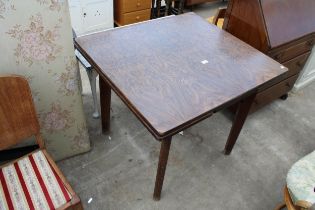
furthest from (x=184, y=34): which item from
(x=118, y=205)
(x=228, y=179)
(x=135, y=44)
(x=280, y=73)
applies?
(x=118, y=205)

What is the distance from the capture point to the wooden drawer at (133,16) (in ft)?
10.3

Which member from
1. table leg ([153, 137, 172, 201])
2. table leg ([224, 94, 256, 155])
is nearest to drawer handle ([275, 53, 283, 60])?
table leg ([224, 94, 256, 155])

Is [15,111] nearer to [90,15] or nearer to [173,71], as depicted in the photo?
[173,71]

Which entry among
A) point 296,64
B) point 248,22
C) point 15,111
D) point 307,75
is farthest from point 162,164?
point 307,75

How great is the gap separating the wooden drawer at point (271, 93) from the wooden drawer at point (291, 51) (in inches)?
10.8

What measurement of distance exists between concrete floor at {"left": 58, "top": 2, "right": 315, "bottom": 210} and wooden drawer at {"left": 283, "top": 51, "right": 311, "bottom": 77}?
1.40 feet

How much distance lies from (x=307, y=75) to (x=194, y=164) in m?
1.61

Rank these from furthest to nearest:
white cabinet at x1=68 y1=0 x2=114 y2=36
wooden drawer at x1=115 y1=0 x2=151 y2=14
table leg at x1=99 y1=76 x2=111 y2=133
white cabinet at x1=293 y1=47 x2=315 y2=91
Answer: wooden drawer at x1=115 y1=0 x2=151 y2=14
white cabinet at x1=68 y1=0 x2=114 y2=36
white cabinet at x1=293 y1=47 x2=315 y2=91
table leg at x1=99 y1=76 x2=111 y2=133

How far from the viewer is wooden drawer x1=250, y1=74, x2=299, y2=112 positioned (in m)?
2.23

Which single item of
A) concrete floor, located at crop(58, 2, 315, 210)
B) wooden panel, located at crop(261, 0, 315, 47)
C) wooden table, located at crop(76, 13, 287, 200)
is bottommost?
concrete floor, located at crop(58, 2, 315, 210)

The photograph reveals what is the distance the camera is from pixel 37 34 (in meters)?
1.26

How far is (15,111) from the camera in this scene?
46.9 inches

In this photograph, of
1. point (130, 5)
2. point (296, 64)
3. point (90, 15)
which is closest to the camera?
point (296, 64)

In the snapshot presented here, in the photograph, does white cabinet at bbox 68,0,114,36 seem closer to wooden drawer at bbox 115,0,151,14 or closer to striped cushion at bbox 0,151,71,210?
wooden drawer at bbox 115,0,151,14
